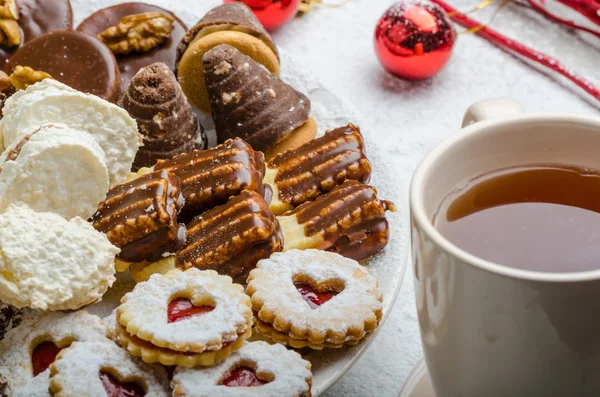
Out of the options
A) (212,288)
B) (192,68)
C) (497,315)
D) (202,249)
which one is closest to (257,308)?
(212,288)

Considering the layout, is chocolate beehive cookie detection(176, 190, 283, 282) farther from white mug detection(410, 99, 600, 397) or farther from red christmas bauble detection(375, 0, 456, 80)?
red christmas bauble detection(375, 0, 456, 80)

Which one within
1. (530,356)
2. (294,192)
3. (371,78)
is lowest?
(371,78)

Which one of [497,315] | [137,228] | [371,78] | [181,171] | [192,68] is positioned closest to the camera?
[497,315]

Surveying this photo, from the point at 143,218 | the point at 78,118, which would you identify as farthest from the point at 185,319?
the point at 78,118

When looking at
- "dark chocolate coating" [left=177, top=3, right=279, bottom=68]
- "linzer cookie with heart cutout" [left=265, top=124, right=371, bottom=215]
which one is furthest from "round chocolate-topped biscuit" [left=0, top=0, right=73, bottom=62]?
"linzer cookie with heart cutout" [left=265, top=124, right=371, bottom=215]

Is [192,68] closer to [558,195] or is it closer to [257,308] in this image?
[257,308]

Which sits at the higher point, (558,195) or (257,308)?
(558,195)

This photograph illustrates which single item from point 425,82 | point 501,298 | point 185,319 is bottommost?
point 425,82

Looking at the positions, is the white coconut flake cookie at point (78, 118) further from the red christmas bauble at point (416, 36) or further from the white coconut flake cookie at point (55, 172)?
the red christmas bauble at point (416, 36)

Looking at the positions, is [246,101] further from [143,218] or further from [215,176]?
[143,218]
